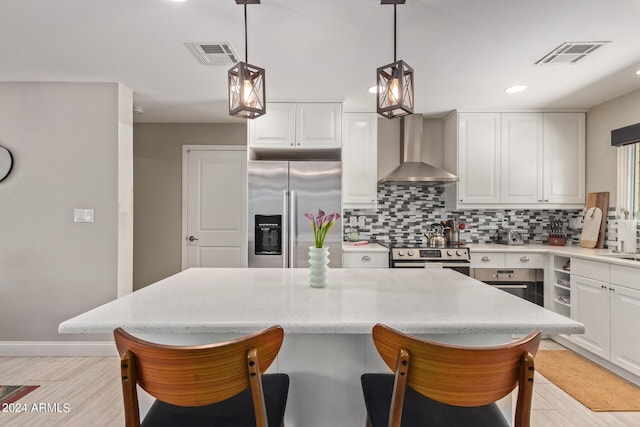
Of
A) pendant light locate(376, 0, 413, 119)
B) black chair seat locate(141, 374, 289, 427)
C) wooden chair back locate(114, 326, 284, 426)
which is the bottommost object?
black chair seat locate(141, 374, 289, 427)

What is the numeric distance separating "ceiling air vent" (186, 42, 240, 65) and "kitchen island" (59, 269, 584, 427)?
5.18 feet

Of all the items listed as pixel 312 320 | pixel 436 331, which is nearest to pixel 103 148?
pixel 312 320

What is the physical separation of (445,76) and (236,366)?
2.83m

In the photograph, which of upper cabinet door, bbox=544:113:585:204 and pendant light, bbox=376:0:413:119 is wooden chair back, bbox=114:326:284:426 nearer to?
pendant light, bbox=376:0:413:119

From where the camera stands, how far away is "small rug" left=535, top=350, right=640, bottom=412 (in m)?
2.41

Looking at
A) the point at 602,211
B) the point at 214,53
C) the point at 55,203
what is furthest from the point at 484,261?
the point at 55,203

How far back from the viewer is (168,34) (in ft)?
7.60

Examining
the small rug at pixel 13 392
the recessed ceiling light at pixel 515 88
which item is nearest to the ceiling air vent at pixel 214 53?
the recessed ceiling light at pixel 515 88

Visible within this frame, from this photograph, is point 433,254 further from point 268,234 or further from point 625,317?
point 268,234

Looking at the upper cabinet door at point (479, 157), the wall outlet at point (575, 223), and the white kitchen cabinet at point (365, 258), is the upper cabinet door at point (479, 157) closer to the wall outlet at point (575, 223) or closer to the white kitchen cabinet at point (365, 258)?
the wall outlet at point (575, 223)

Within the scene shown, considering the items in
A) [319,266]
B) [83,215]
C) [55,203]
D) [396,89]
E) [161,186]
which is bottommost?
[319,266]

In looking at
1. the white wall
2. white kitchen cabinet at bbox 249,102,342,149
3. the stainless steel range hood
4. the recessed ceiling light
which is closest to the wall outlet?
the stainless steel range hood

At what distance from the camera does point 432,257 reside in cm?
351

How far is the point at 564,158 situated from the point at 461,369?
378cm
